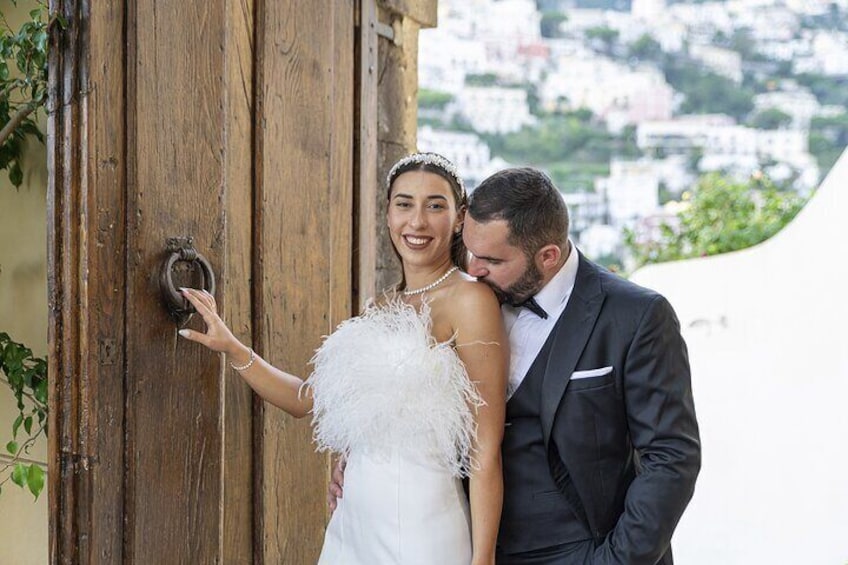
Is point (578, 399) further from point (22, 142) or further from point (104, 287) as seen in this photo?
point (22, 142)

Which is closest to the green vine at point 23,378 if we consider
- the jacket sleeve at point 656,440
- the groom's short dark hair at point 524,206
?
the groom's short dark hair at point 524,206

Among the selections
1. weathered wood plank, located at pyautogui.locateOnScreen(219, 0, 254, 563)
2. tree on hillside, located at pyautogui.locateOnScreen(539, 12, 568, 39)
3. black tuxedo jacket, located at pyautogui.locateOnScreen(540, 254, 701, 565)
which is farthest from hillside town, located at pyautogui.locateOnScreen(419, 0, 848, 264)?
black tuxedo jacket, located at pyautogui.locateOnScreen(540, 254, 701, 565)

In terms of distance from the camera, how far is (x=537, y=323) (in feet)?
6.95

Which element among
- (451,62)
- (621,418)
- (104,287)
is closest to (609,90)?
(451,62)

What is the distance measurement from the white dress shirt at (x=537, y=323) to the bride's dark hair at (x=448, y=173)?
0.23 m

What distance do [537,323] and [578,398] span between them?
0.70ft

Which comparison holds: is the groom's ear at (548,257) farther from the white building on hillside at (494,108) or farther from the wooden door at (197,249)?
the white building on hillside at (494,108)

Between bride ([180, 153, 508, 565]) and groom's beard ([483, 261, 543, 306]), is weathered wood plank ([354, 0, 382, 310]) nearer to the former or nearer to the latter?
bride ([180, 153, 508, 565])

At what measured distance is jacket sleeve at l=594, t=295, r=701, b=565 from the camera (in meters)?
1.90

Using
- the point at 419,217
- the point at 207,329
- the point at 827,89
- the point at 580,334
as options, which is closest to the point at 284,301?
the point at 207,329

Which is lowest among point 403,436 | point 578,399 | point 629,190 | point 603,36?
point 403,436

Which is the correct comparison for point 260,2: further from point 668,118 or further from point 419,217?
point 668,118

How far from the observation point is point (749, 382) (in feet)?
19.5

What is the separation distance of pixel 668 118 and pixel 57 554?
1032cm
